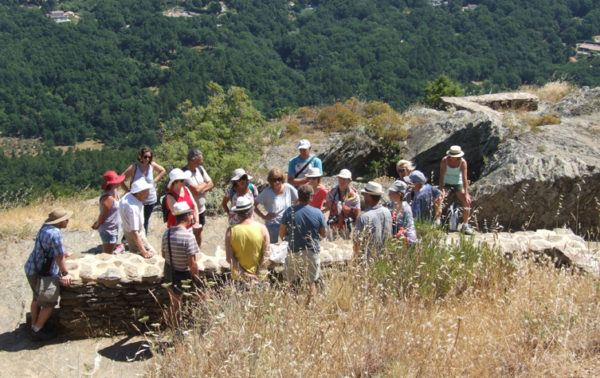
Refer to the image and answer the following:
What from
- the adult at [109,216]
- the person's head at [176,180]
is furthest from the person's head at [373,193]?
the adult at [109,216]

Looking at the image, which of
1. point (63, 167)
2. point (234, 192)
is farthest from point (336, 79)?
point (234, 192)

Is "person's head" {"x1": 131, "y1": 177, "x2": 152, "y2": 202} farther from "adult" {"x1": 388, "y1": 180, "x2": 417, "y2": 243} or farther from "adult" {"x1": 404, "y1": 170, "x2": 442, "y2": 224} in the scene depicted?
"adult" {"x1": 404, "y1": 170, "x2": 442, "y2": 224}

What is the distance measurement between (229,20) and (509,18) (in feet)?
208

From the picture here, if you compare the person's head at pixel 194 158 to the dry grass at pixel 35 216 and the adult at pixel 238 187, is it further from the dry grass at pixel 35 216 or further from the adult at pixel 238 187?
the dry grass at pixel 35 216

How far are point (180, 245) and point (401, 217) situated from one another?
215 centimetres

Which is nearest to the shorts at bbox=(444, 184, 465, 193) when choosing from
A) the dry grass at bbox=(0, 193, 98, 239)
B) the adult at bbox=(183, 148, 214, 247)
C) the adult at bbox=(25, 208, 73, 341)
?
the adult at bbox=(183, 148, 214, 247)

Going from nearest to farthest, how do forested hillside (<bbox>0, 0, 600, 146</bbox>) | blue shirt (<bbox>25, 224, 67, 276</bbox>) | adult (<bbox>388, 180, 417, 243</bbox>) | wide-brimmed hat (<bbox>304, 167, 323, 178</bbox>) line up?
blue shirt (<bbox>25, 224, 67, 276</bbox>), adult (<bbox>388, 180, 417, 243</bbox>), wide-brimmed hat (<bbox>304, 167, 323, 178</bbox>), forested hillside (<bbox>0, 0, 600, 146</bbox>)

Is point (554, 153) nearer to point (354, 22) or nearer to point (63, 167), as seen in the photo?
point (63, 167)

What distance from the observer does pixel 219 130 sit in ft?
35.6

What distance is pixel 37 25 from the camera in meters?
111

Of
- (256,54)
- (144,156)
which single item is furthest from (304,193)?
(256,54)

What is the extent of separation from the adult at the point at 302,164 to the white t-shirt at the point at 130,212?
1.94 metres

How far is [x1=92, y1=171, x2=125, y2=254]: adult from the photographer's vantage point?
558 centimetres

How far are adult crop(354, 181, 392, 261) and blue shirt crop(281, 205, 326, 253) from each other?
0.36 m
